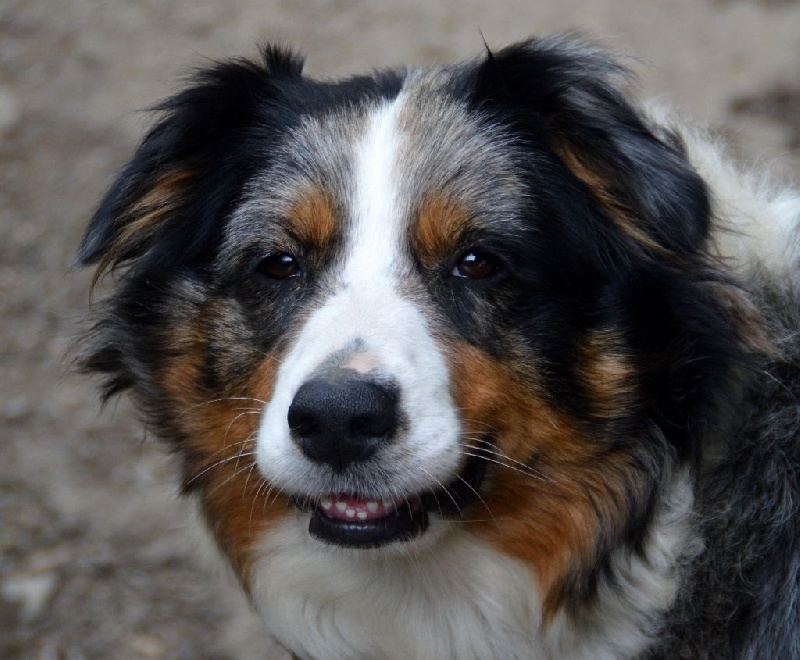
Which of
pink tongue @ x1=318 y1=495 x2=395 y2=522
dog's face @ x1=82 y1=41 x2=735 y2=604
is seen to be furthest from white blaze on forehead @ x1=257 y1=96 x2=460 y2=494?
pink tongue @ x1=318 y1=495 x2=395 y2=522

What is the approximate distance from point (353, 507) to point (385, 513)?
82mm

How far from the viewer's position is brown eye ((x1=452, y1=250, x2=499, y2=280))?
301 centimetres

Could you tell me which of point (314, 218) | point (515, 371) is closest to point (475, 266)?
point (515, 371)

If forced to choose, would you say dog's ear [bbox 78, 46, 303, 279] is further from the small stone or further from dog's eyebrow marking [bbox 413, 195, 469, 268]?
the small stone

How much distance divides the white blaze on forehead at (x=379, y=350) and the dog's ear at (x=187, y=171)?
490 mm

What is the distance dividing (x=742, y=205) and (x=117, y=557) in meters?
2.77

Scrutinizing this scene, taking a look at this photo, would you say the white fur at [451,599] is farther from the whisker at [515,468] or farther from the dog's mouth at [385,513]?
the whisker at [515,468]

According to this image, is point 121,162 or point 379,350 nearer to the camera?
point 379,350

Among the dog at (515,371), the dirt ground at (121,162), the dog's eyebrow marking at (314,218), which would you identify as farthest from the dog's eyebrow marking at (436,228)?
the dirt ground at (121,162)

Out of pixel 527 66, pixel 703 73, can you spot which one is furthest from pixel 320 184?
pixel 703 73

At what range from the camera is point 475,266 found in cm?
301

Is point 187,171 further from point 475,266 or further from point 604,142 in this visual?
point 604,142

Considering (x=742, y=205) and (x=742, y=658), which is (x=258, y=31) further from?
(x=742, y=658)

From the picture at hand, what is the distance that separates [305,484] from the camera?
9.24 ft
